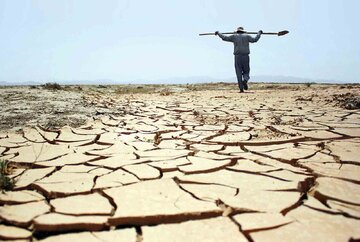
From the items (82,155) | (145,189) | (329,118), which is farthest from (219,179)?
(329,118)

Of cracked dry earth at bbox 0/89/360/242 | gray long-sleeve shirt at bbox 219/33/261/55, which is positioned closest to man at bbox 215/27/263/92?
gray long-sleeve shirt at bbox 219/33/261/55

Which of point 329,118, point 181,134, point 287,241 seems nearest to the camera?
point 287,241

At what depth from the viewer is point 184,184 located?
6.91 ft

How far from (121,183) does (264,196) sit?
858 mm

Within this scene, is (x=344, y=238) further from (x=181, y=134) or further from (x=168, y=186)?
(x=181, y=134)

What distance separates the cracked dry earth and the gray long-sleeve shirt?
4554 mm

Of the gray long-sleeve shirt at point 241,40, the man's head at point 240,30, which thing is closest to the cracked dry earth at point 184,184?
the gray long-sleeve shirt at point 241,40

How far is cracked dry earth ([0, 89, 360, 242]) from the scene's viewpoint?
5.11 feet

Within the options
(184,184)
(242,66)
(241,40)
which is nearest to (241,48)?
(241,40)

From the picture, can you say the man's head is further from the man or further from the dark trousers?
the dark trousers

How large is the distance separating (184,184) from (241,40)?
6.71 m

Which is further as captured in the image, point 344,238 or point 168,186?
point 168,186

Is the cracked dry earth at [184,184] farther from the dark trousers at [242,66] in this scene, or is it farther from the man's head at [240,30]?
the man's head at [240,30]

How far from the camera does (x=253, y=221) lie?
1607mm
